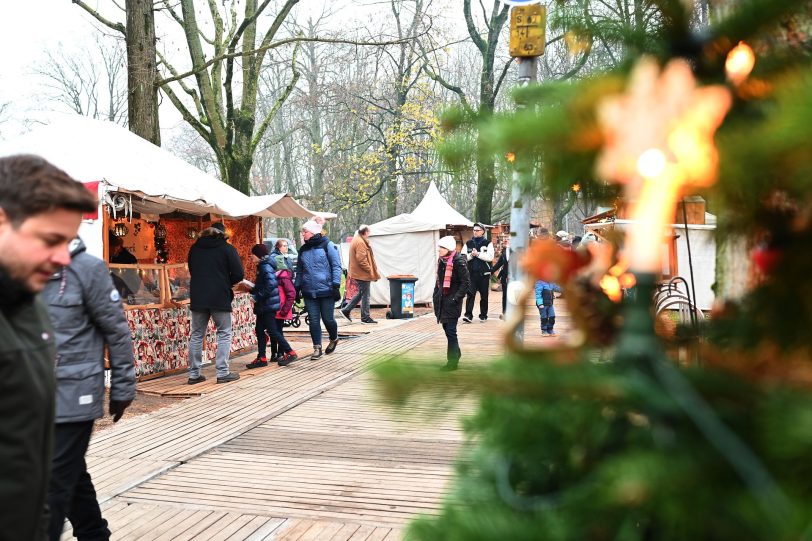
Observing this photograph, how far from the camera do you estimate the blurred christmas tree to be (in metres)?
0.86

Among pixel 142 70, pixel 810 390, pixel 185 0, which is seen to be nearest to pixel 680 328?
pixel 810 390

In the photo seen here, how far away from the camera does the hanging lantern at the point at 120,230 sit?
35.9 ft

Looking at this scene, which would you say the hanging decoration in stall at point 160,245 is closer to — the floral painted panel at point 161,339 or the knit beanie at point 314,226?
the floral painted panel at point 161,339

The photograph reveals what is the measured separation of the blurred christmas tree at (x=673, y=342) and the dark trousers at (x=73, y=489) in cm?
273

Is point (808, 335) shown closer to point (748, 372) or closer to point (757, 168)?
point (748, 372)

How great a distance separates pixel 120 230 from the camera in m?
11.1

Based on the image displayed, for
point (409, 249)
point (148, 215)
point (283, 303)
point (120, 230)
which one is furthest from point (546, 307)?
point (409, 249)

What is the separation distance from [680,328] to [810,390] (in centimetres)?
40

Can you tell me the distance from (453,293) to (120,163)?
14.9ft

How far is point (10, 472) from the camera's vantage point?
5.94 ft

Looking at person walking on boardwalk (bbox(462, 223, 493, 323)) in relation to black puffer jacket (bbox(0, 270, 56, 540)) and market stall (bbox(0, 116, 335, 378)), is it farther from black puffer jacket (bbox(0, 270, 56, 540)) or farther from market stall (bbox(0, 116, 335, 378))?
black puffer jacket (bbox(0, 270, 56, 540))

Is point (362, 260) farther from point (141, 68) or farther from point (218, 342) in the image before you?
point (218, 342)

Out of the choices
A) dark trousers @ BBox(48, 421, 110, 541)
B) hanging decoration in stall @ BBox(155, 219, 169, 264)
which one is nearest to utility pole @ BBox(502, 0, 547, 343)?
dark trousers @ BBox(48, 421, 110, 541)

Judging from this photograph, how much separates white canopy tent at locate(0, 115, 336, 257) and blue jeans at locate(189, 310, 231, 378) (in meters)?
1.51
